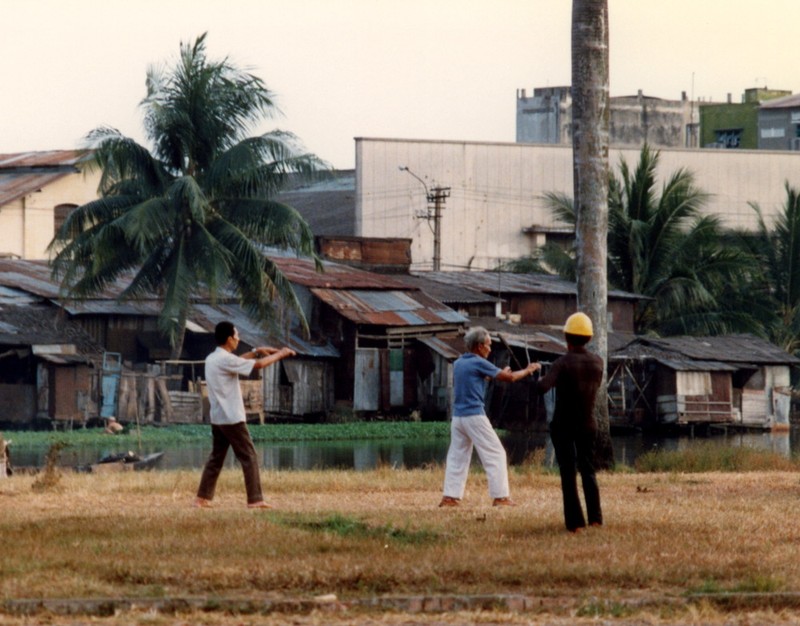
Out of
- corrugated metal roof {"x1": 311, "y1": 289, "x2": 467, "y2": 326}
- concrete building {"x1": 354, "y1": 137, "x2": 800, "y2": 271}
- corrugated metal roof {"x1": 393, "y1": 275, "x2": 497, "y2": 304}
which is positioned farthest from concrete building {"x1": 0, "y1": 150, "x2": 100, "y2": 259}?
corrugated metal roof {"x1": 393, "y1": 275, "x2": 497, "y2": 304}

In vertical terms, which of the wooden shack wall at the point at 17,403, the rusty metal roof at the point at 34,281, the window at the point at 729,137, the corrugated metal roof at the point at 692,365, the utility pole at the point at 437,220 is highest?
the window at the point at 729,137

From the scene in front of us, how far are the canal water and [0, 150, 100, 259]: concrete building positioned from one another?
66.0 feet

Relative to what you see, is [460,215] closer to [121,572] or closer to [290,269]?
[290,269]

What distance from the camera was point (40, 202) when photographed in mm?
52719

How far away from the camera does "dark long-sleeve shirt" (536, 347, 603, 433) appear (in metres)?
11.0

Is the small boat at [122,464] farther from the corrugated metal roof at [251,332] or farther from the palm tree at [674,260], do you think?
the palm tree at [674,260]

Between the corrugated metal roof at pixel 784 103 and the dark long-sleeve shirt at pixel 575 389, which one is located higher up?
the corrugated metal roof at pixel 784 103

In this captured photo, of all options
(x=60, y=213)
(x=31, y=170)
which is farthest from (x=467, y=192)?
(x=31, y=170)

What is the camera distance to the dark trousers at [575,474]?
1083 centimetres

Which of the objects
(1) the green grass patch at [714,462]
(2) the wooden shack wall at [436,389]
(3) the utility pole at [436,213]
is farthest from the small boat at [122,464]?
(3) the utility pole at [436,213]

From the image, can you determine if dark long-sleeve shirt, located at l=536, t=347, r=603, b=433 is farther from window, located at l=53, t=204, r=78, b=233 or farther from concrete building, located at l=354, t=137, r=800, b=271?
concrete building, located at l=354, t=137, r=800, b=271

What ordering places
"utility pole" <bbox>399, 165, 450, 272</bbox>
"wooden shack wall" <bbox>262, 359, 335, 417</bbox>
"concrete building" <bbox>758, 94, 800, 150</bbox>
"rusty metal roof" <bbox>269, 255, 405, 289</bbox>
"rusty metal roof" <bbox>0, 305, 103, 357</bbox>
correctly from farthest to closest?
"concrete building" <bbox>758, 94, 800, 150</bbox>, "utility pole" <bbox>399, 165, 450, 272</bbox>, "rusty metal roof" <bbox>269, 255, 405, 289</bbox>, "wooden shack wall" <bbox>262, 359, 335, 417</bbox>, "rusty metal roof" <bbox>0, 305, 103, 357</bbox>

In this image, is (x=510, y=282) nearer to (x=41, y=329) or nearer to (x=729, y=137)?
(x=41, y=329)

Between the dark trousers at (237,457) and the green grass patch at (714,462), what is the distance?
8.45 m
